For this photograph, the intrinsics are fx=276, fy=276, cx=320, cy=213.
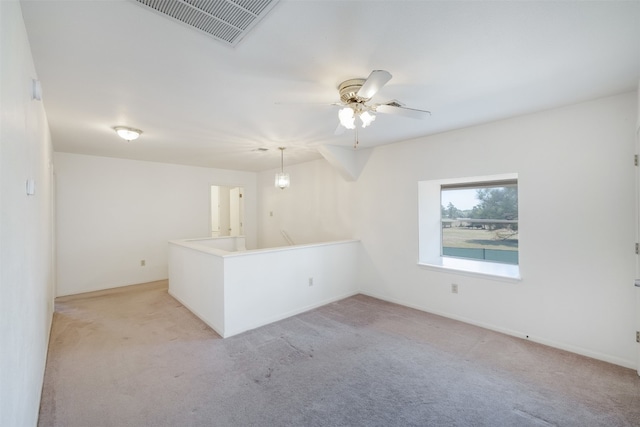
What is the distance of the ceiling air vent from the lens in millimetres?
1310

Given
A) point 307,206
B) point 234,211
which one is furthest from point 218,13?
point 234,211

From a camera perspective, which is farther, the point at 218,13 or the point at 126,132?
the point at 126,132

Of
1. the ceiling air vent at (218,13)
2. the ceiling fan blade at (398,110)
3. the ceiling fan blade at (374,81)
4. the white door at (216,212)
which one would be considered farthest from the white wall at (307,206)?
the ceiling air vent at (218,13)

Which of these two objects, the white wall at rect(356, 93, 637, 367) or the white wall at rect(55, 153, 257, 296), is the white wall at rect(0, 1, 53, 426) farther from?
the white wall at rect(356, 93, 637, 367)

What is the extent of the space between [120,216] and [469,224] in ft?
19.9

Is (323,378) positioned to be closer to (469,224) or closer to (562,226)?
(562,226)

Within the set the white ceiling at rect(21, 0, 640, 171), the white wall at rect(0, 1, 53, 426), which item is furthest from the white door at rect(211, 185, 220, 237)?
the white wall at rect(0, 1, 53, 426)

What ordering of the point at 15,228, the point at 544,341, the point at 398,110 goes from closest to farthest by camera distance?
the point at 15,228
the point at 398,110
the point at 544,341

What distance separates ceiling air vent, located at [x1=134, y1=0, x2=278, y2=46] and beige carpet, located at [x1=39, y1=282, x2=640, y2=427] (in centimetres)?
242

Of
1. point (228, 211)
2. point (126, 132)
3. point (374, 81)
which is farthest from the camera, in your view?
point (228, 211)

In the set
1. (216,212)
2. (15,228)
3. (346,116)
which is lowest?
(15,228)

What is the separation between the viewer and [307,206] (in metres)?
5.68

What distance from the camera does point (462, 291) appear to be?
11.4 feet

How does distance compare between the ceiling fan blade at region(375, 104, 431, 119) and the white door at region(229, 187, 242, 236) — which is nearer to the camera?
the ceiling fan blade at region(375, 104, 431, 119)
